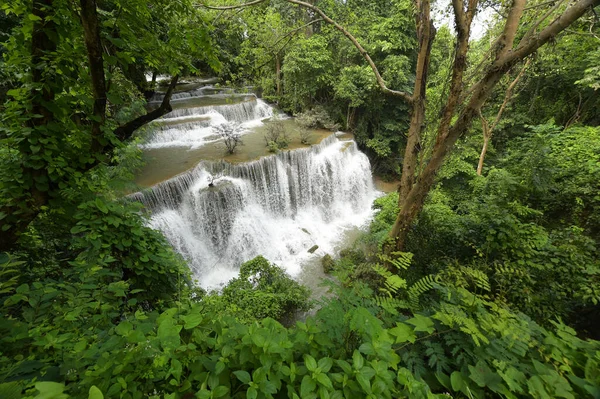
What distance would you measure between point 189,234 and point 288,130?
788 cm

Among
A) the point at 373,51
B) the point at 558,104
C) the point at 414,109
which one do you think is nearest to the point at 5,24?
the point at 414,109

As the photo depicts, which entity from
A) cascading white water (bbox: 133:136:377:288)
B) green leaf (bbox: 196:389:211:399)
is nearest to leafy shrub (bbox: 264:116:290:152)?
cascading white water (bbox: 133:136:377:288)

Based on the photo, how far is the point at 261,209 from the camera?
904cm

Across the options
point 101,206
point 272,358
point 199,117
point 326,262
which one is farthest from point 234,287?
point 199,117

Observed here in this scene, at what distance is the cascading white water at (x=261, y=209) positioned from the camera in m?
7.25

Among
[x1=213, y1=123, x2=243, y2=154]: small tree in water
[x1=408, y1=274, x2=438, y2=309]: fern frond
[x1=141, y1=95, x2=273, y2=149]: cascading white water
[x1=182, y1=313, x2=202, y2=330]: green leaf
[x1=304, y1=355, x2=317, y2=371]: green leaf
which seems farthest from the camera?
[x1=141, y1=95, x2=273, y2=149]: cascading white water

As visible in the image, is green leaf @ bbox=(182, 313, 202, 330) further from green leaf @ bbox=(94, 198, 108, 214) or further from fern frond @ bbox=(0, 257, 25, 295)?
green leaf @ bbox=(94, 198, 108, 214)

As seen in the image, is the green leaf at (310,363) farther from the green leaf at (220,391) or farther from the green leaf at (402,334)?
the green leaf at (402,334)

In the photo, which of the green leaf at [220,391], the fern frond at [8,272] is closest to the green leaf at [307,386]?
the green leaf at [220,391]

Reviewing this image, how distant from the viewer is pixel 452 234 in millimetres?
4715

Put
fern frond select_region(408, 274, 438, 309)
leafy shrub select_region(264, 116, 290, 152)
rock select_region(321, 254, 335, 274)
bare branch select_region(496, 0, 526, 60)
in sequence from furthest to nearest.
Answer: leafy shrub select_region(264, 116, 290, 152), rock select_region(321, 254, 335, 274), bare branch select_region(496, 0, 526, 60), fern frond select_region(408, 274, 438, 309)

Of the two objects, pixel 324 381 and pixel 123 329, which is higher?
pixel 123 329

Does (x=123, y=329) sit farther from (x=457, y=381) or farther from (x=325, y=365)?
(x=457, y=381)

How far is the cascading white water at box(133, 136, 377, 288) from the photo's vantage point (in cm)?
725
